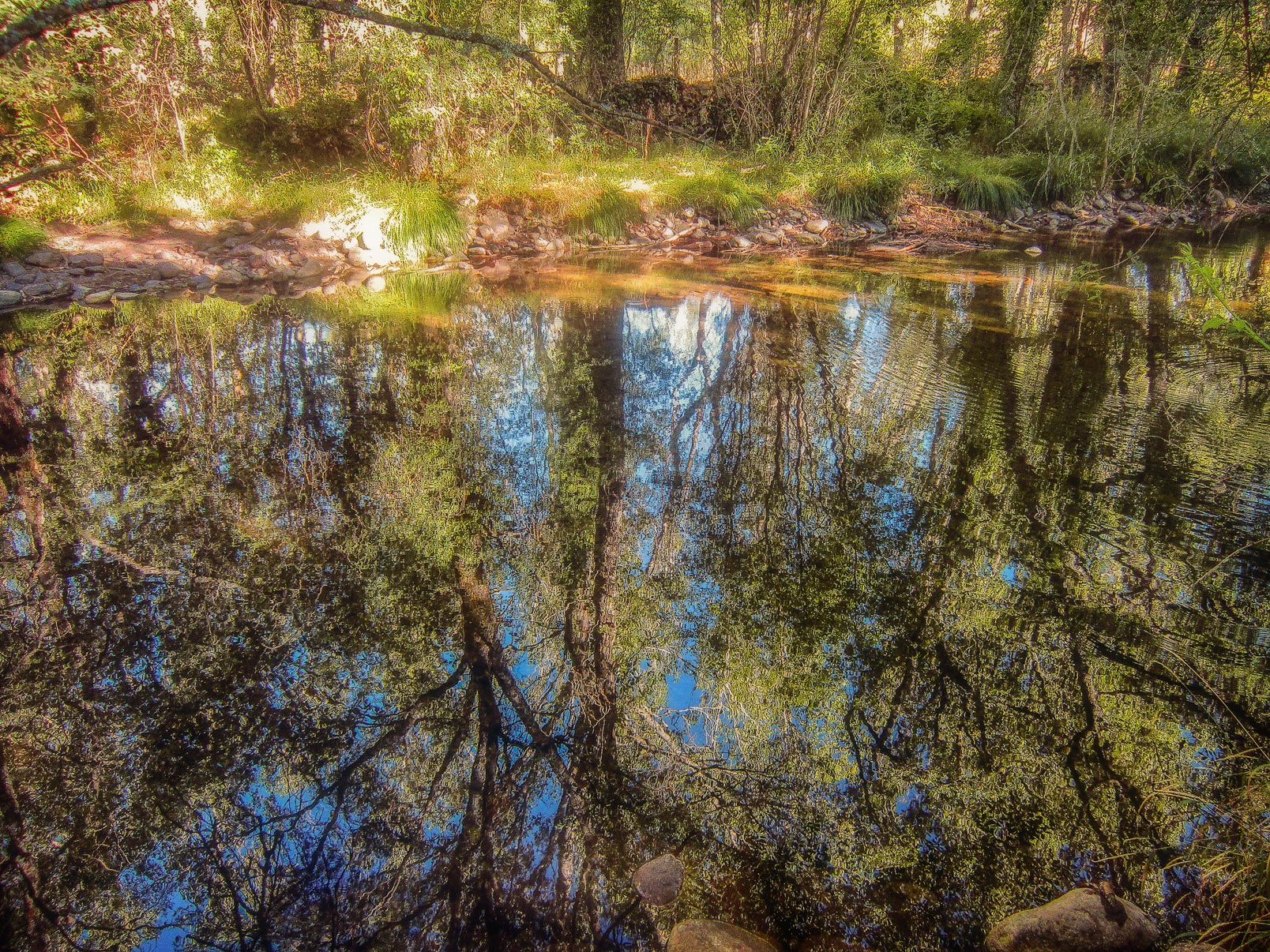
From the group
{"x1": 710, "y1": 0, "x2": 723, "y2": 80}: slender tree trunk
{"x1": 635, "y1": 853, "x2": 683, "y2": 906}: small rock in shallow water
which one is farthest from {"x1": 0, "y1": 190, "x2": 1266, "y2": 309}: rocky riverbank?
{"x1": 635, "y1": 853, "x2": 683, "y2": 906}: small rock in shallow water

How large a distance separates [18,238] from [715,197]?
8.50 metres

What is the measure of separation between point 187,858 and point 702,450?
3018mm

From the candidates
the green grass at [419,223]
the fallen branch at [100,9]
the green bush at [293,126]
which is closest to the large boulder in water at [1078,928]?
the fallen branch at [100,9]

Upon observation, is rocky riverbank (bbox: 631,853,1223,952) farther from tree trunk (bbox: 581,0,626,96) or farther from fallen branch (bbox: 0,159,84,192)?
tree trunk (bbox: 581,0,626,96)

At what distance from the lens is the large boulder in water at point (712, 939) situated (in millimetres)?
1656

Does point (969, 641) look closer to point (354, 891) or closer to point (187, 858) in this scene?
point (354, 891)

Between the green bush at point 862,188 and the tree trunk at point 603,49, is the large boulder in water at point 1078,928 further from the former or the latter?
the tree trunk at point 603,49

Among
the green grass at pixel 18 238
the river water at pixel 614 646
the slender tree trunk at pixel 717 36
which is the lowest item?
the river water at pixel 614 646

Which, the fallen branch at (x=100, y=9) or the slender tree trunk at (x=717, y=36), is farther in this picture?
the slender tree trunk at (x=717, y=36)

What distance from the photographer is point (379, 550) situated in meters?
3.26

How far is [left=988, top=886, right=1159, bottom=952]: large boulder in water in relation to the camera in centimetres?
163

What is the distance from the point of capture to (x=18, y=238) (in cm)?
734

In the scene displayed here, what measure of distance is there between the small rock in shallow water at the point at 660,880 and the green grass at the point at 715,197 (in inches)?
406

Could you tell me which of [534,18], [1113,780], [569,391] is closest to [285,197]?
[534,18]
